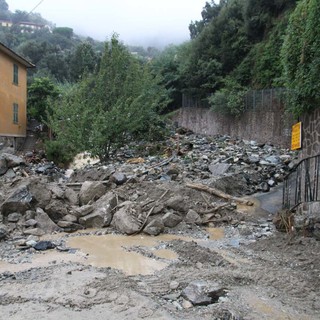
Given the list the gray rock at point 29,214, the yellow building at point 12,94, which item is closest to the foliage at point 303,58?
the gray rock at point 29,214

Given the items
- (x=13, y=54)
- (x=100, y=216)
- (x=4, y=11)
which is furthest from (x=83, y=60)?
(x=4, y=11)

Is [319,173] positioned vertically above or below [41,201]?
above

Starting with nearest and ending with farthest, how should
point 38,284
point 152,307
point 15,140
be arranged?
1. point 152,307
2. point 38,284
3. point 15,140

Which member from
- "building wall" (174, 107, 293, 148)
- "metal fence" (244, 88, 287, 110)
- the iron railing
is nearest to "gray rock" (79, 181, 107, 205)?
the iron railing

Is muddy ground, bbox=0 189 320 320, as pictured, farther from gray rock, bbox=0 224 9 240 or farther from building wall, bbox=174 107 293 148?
building wall, bbox=174 107 293 148

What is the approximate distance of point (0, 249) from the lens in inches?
328

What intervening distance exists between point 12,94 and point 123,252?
20.9 meters

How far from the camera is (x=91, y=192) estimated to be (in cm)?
1198

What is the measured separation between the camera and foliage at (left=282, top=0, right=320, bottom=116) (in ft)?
26.5

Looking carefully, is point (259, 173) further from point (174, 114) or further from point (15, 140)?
point (174, 114)

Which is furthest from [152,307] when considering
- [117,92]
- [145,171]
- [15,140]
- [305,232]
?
[15,140]

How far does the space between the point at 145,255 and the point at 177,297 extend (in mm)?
2712

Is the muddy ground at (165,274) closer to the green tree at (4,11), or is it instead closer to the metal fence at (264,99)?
the metal fence at (264,99)

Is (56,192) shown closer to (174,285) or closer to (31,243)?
(31,243)
